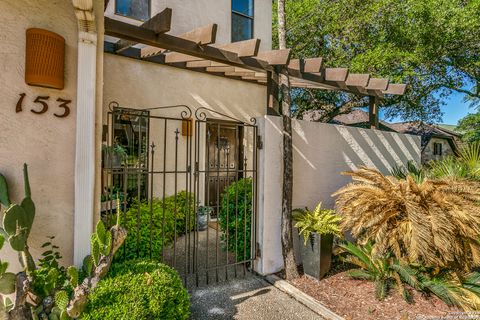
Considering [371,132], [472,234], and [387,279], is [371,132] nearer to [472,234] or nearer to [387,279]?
[472,234]

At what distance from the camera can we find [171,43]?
3.87 metres

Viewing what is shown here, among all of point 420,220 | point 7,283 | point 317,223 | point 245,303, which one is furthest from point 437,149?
point 7,283

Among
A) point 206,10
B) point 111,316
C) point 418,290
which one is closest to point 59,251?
point 111,316

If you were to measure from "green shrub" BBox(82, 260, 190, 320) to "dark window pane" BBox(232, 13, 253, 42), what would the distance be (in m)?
7.29

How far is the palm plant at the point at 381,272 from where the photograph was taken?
3812 mm

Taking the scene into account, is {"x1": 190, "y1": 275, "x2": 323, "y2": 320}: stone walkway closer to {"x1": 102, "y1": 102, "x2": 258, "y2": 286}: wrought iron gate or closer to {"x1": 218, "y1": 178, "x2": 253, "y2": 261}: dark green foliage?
{"x1": 102, "y1": 102, "x2": 258, "y2": 286}: wrought iron gate

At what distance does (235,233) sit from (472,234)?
3597 mm

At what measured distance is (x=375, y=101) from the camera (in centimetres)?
671

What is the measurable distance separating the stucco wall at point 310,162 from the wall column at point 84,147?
2.53 meters

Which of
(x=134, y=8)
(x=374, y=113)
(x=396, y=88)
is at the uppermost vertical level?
(x=134, y=8)

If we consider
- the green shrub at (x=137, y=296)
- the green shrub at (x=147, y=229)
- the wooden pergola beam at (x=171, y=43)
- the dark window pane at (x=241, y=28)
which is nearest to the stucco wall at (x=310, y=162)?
the wooden pergola beam at (x=171, y=43)

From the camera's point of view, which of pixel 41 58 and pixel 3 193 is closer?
pixel 3 193

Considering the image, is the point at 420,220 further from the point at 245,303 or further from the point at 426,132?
the point at 426,132

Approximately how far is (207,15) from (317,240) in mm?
6681
